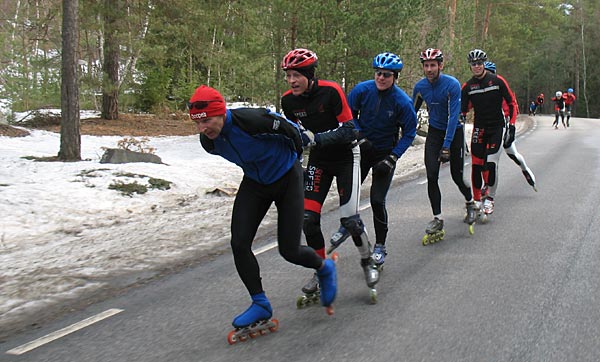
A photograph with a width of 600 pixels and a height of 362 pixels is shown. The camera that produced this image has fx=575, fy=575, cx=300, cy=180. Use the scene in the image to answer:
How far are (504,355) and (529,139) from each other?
70.0 feet

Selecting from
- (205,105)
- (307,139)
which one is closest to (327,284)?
(307,139)

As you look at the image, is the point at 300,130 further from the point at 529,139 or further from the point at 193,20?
the point at 529,139

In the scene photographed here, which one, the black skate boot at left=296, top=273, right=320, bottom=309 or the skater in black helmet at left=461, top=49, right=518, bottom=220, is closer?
the black skate boot at left=296, top=273, right=320, bottom=309

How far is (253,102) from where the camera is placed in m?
19.0

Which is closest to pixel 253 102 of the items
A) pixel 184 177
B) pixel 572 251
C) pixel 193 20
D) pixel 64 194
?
pixel 193 20

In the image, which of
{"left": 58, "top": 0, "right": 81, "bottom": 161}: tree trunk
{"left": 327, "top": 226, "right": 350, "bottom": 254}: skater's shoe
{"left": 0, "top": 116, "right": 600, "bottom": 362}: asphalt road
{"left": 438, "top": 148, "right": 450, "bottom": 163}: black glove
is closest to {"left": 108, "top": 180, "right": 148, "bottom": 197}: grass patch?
{"left": 58, "top": 0, "right": 81, "bottom": 161}: tree trunk

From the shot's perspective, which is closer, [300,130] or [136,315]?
[300,130]

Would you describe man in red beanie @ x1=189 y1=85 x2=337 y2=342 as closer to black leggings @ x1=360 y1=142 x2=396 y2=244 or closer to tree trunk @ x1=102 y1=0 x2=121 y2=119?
black leggings @ x1=360 y1=142 x2=396 y2=244

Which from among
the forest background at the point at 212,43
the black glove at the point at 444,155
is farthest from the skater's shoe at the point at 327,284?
the forest background at the point at 212,43

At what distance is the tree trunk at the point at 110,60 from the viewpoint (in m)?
18.4

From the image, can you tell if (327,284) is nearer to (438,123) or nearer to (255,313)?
(255,313)

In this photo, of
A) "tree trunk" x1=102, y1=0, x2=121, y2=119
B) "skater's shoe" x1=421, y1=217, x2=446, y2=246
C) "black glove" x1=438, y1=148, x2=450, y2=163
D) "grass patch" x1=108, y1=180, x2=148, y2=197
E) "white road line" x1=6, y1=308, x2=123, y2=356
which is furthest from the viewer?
"tree trunk" x1=102, y1=0, x2=121, y2=119

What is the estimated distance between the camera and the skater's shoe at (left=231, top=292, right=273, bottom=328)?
410cm

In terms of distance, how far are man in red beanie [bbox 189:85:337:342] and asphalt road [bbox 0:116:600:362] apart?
0.42m
